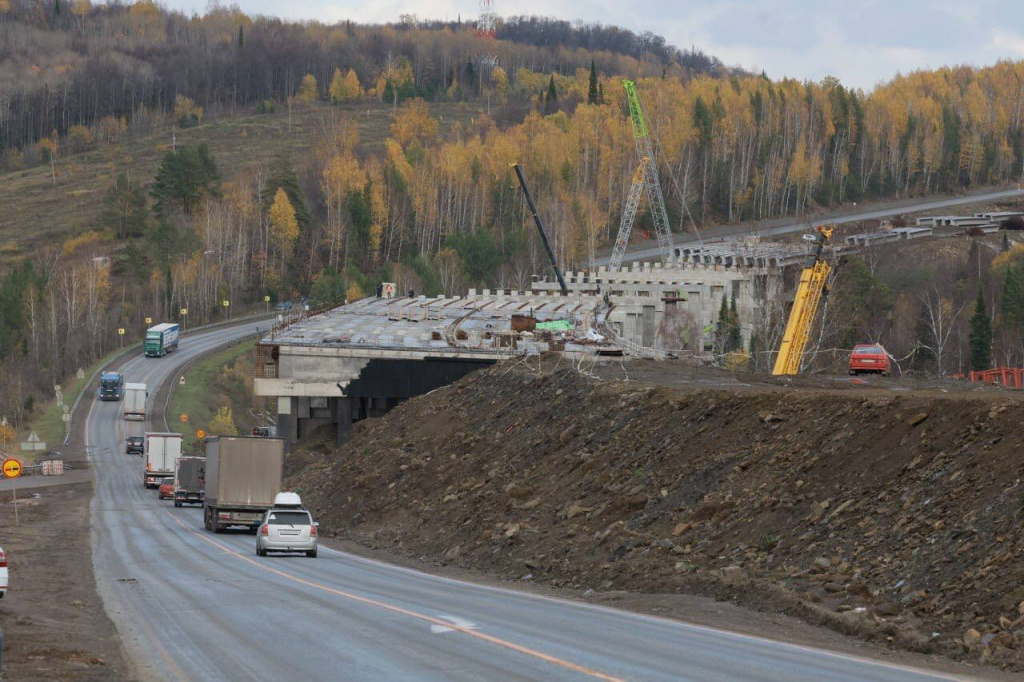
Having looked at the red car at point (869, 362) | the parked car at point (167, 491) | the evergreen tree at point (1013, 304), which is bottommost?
the parked car at point (167, 491)

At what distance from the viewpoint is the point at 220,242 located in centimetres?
16300

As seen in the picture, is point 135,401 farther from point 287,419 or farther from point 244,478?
point 244,478

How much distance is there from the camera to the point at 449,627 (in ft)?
64.3

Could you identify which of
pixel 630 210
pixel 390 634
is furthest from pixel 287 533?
pixel 630 210

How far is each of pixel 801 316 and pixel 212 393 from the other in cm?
6864

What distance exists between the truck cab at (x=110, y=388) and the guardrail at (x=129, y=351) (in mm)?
2518

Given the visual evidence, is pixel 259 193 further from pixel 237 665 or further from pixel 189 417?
pixel 237 665

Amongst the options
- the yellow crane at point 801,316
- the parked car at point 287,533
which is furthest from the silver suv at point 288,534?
the yellow crane at point 801,316

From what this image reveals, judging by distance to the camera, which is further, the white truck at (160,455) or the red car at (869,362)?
the white truck at (160,455)

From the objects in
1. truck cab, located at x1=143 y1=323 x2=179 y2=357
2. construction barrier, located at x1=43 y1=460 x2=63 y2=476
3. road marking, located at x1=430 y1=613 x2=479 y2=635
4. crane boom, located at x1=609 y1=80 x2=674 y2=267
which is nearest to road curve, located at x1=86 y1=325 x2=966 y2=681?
road marking, located at x1=430 y1=613 x2=479 y2=635

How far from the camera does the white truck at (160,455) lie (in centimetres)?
7975

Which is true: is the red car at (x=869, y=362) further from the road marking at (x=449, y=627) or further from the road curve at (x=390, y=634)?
the road marking at (x=449, y=627)

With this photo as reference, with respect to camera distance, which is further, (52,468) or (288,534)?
(52,468)

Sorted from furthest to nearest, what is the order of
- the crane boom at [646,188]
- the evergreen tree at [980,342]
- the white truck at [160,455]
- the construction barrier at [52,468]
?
the crane boom at [646,188], the evergreen tree at [980,342], the construction barrier at [52,468], the white truck at [160,455]
